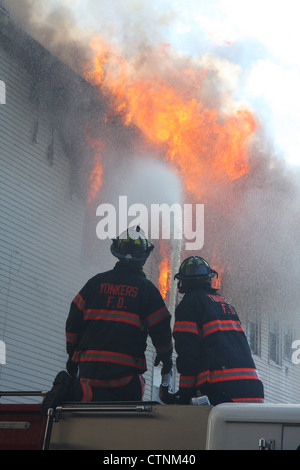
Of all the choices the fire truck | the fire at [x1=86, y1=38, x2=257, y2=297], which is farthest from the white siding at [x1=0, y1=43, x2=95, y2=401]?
the fire truck

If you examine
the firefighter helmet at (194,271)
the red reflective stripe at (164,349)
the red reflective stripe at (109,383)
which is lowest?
the red reflective stripe at (109,383)

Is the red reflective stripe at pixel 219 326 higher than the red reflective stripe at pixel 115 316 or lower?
lower

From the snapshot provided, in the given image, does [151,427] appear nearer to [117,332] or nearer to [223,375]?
[223,375]

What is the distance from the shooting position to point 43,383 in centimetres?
1109

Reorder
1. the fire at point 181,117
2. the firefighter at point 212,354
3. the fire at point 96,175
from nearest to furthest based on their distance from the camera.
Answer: the firefighter at point 212,354 → the fire at point 96,175 → the fire at point 181,117

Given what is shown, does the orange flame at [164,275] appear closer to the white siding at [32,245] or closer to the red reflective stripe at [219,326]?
the white siding at [32,245]

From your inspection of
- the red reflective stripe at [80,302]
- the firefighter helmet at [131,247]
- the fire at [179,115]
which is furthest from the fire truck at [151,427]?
the fire at [179,115]

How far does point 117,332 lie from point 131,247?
108 centimetres

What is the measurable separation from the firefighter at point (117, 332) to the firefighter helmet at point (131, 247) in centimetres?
5

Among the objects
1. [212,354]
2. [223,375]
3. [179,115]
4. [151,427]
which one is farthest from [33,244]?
[151,427]

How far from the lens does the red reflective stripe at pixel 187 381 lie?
491 cm

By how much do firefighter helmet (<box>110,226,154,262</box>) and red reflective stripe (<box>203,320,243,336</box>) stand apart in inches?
40.4

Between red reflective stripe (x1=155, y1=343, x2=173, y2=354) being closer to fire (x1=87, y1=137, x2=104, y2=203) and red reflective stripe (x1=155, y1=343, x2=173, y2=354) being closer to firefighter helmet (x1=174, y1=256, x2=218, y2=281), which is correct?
firefighter helmet (x1=174, y1=256, x2=218, y2=281)
